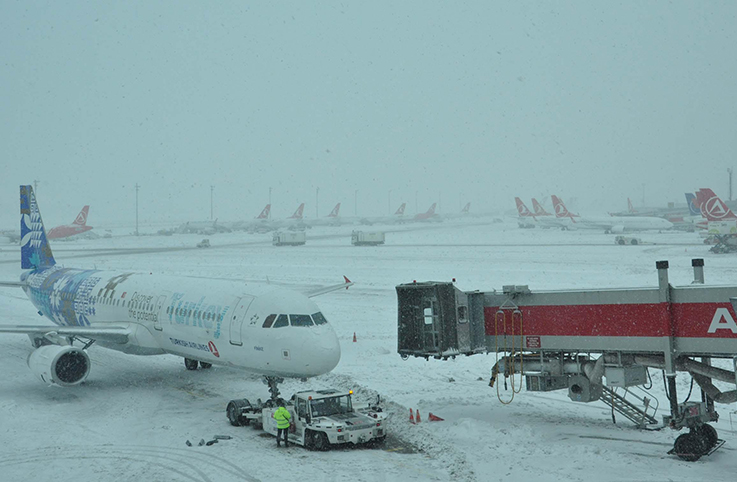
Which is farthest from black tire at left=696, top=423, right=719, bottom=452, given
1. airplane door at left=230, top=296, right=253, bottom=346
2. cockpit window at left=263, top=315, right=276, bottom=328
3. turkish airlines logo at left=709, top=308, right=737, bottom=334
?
airplane door at left=230, top=296, right=253, bottom=346

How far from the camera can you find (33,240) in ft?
126

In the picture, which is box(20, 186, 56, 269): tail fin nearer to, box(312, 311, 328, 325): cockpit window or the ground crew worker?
→ box(312, 311, 328, 325): cockpit window

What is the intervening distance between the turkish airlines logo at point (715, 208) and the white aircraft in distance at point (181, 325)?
74856 millimetres

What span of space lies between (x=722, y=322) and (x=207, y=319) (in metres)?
16.4

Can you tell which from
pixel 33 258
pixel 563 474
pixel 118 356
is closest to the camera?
pixel 563 474

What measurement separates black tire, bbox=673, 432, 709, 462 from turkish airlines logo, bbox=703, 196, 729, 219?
82.6 metres

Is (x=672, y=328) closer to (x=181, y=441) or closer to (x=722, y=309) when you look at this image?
(x=722, y=309)

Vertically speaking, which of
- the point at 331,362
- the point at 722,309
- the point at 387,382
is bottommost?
the point at 387,382

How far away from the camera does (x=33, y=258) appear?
38.4 m

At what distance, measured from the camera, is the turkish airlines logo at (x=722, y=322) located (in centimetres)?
1702

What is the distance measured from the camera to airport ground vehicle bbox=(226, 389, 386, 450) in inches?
742

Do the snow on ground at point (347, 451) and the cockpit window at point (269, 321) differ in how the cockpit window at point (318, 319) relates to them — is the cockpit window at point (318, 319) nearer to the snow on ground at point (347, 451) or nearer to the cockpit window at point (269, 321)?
the cockpit window at point (269, 321)

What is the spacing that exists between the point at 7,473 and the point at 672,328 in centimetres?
1787

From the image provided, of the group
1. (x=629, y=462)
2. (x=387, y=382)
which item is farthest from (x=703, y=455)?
(x=387, y=382)
